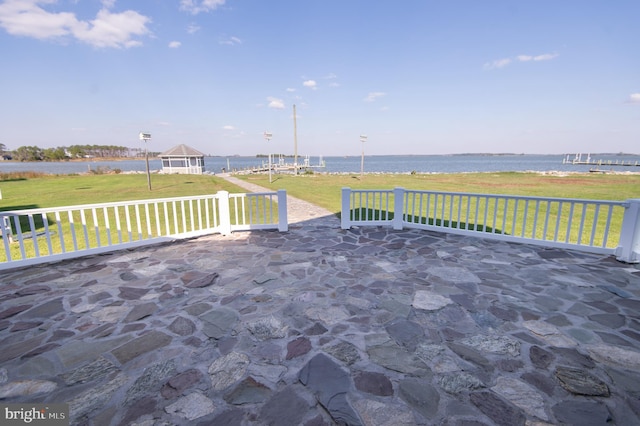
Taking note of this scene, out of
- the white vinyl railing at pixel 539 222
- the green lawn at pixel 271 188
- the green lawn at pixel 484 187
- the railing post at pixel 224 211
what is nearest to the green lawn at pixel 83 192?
the green lawn at pixel 271 188

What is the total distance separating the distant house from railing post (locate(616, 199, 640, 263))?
36.1 meters

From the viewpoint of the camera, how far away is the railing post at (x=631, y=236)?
14.8ft

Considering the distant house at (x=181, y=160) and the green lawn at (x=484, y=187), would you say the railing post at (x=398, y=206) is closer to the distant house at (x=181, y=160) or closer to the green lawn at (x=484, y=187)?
the green lawn at (x=484, y=187)

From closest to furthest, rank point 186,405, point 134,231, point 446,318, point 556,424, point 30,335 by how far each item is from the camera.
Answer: point 556,424 → point 186,405 → point 30,335 → point 446,318 → point 134,231

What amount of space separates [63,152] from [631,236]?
103306 mm

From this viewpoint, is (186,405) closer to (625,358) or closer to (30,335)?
(30,335)

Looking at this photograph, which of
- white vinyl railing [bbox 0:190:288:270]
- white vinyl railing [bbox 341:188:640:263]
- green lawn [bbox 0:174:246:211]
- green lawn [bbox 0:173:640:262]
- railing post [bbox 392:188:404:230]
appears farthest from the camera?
green lawn [bbox 0:174:246:211]

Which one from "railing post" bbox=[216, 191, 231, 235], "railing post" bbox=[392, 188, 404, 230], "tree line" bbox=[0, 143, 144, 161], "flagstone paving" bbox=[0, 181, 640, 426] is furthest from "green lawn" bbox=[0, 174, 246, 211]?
"tree line" bbox=[0, 143, 144, 161]

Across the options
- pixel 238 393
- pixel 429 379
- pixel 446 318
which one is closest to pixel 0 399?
pixel 238 393

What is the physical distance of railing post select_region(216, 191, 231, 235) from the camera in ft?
20.8

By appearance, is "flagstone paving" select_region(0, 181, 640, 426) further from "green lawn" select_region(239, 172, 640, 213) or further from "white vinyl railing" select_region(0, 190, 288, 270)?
"green lawn" select_region(239, 172, 640, 213)

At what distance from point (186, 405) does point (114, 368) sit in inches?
32.6

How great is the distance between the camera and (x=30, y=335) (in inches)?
111

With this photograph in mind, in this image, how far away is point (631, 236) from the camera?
178 inches
